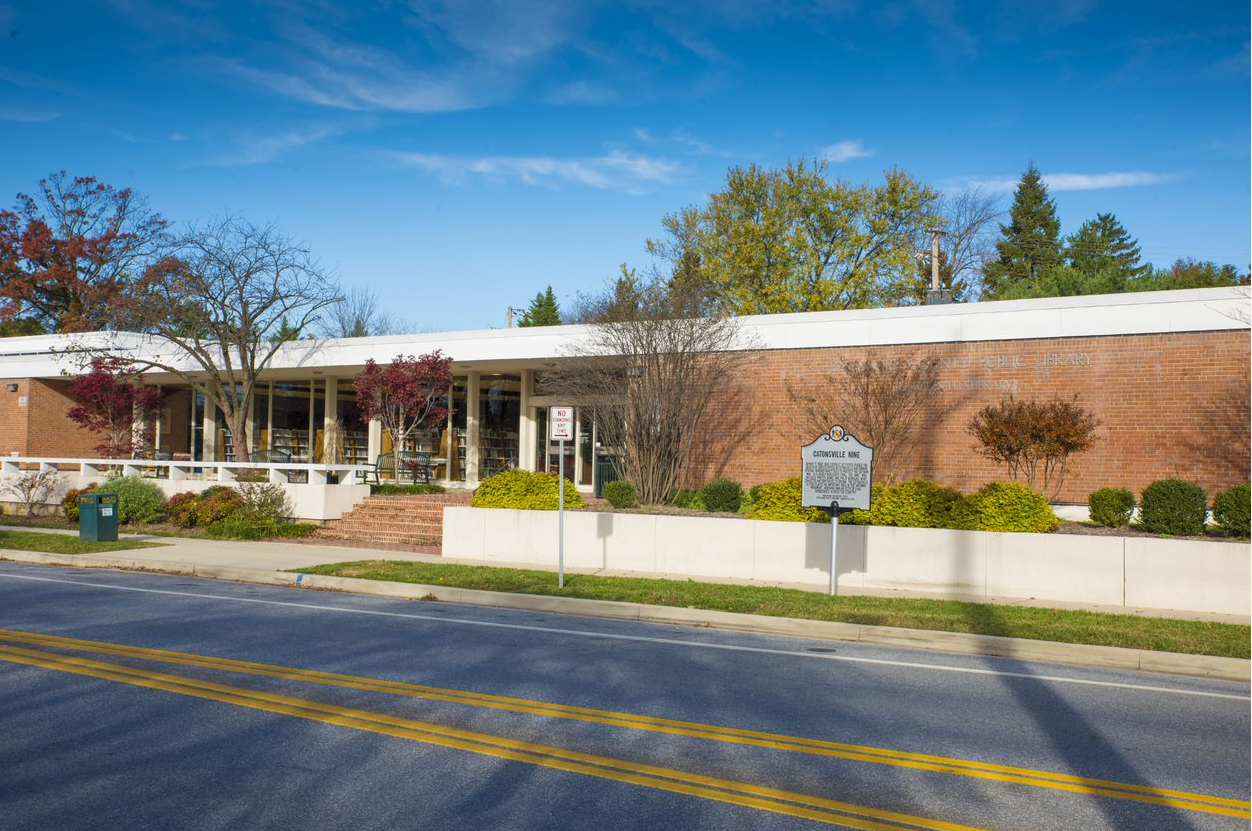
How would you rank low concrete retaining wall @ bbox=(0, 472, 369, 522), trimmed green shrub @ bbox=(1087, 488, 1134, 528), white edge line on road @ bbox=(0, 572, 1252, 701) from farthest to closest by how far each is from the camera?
low concrete retaining wall @ bbox=(0, 472, 369, 522)
trimmed green shrub @ bbox=(1087, 488, 1134, 528)
white edge line on road @ bbox=(0, 572, 1252, 701)

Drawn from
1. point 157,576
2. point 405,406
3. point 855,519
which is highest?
point 405,406

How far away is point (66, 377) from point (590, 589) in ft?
94.8

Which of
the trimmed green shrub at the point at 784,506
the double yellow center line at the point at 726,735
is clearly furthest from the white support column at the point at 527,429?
the double yellow center line at the point at 726,735

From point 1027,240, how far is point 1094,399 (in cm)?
4927

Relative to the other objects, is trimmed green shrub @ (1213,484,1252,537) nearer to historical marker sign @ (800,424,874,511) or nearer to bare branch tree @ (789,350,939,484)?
historical marker sign @ (800,424,874,511)

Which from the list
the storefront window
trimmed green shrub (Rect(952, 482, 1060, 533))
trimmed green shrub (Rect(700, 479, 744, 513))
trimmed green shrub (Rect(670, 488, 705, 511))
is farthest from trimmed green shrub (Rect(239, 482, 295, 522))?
trimmed green shrub (Rect(952, 482, 1060, 533))

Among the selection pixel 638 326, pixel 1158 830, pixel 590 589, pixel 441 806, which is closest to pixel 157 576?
pixel 590 589

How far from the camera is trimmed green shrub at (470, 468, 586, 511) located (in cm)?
1870

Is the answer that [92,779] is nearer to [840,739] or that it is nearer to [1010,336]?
[840,739]

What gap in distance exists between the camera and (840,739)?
7.00 metres

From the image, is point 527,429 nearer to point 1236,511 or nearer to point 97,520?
point 97,520

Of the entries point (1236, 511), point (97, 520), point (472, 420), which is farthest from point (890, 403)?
point (97, 520)

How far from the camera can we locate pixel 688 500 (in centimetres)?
2089

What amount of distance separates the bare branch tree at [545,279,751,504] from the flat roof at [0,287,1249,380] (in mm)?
1793
